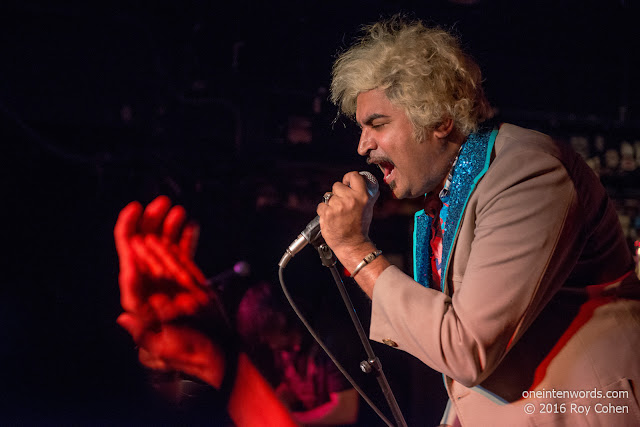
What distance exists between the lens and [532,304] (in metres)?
1.13

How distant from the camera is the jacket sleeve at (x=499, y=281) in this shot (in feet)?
3.60

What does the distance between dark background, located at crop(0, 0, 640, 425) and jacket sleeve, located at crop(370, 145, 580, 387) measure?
3030mm

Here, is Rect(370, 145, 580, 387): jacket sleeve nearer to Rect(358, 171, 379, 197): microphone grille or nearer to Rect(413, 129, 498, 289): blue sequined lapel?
Rect(413, 129, 498, 289): blue sequined lapel

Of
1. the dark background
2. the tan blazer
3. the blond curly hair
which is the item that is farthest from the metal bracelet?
the dark background

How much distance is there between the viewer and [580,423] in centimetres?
119

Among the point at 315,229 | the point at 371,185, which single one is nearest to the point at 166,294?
the point at 315,229

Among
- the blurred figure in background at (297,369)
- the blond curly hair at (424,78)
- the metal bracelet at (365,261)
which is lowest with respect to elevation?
the blurred figure in background at (297,369)

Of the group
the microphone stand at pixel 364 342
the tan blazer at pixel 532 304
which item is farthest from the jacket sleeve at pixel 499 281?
the microphone stand at pixel 364 342

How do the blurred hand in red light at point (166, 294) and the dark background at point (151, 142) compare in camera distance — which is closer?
the dark background at point (151, 142)

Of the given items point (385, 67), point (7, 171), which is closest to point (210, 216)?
point (7, 171)

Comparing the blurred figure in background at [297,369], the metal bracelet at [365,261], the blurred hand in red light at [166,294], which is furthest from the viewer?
the blurred figure in background at [297,369]

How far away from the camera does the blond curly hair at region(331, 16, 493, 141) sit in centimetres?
152

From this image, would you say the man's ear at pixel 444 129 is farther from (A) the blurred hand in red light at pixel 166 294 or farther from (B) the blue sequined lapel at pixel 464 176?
(A) the blurred hand in red light at pixel 166 294

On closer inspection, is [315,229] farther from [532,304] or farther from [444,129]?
[532,304]
